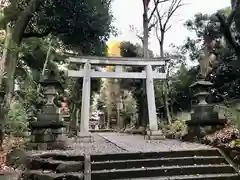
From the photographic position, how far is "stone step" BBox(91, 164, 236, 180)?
15.8 feet

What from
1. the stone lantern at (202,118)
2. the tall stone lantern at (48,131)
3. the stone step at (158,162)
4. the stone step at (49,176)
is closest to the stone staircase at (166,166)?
the stone step at (158,162)

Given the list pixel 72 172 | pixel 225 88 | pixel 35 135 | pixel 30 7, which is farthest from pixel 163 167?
pixel 225 88

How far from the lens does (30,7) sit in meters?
9.51

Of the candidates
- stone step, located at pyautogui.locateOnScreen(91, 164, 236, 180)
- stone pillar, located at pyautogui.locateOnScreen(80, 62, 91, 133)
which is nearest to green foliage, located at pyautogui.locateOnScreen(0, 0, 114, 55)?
stone pillar, located at pyautogui.locateOnScreen(80, 62, 91, 133)

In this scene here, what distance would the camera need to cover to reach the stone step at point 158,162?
203 inches

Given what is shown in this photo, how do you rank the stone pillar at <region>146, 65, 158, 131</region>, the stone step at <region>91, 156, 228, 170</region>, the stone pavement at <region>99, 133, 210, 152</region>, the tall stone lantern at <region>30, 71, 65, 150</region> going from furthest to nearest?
1. the stone pillar at <region>146, 65, 158, 131</region>
2. the tall stone lantern at <region>30, 71, 65, 150</region>
3. the stone pavement at <region>99, 133, 210, 152</region>
4. the stone step at <region>91, 156, 228, 170</region>

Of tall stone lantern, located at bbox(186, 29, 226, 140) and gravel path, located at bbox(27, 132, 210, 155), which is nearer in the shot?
gravel path, located at bbox(27, 132, 210, 155)

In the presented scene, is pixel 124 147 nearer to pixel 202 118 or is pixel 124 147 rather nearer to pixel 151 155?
pixel 151 155

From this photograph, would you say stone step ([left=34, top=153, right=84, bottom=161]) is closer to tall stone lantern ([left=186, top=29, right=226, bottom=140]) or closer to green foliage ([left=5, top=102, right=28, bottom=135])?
green foliage ([left=5, top=102, right=28, bottom=135])

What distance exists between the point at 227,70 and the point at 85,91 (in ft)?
34.5

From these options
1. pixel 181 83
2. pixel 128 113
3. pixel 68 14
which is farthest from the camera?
pixel 128 113

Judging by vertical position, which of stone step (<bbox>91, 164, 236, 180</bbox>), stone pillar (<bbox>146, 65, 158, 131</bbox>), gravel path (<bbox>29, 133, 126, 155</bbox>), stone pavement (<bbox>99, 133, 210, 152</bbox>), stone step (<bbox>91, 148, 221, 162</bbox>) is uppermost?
stone pillar (<bbox>146, 65, 158, 131</bbox>)

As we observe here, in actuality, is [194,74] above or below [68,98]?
above

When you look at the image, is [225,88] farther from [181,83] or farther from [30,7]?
[30,7]
